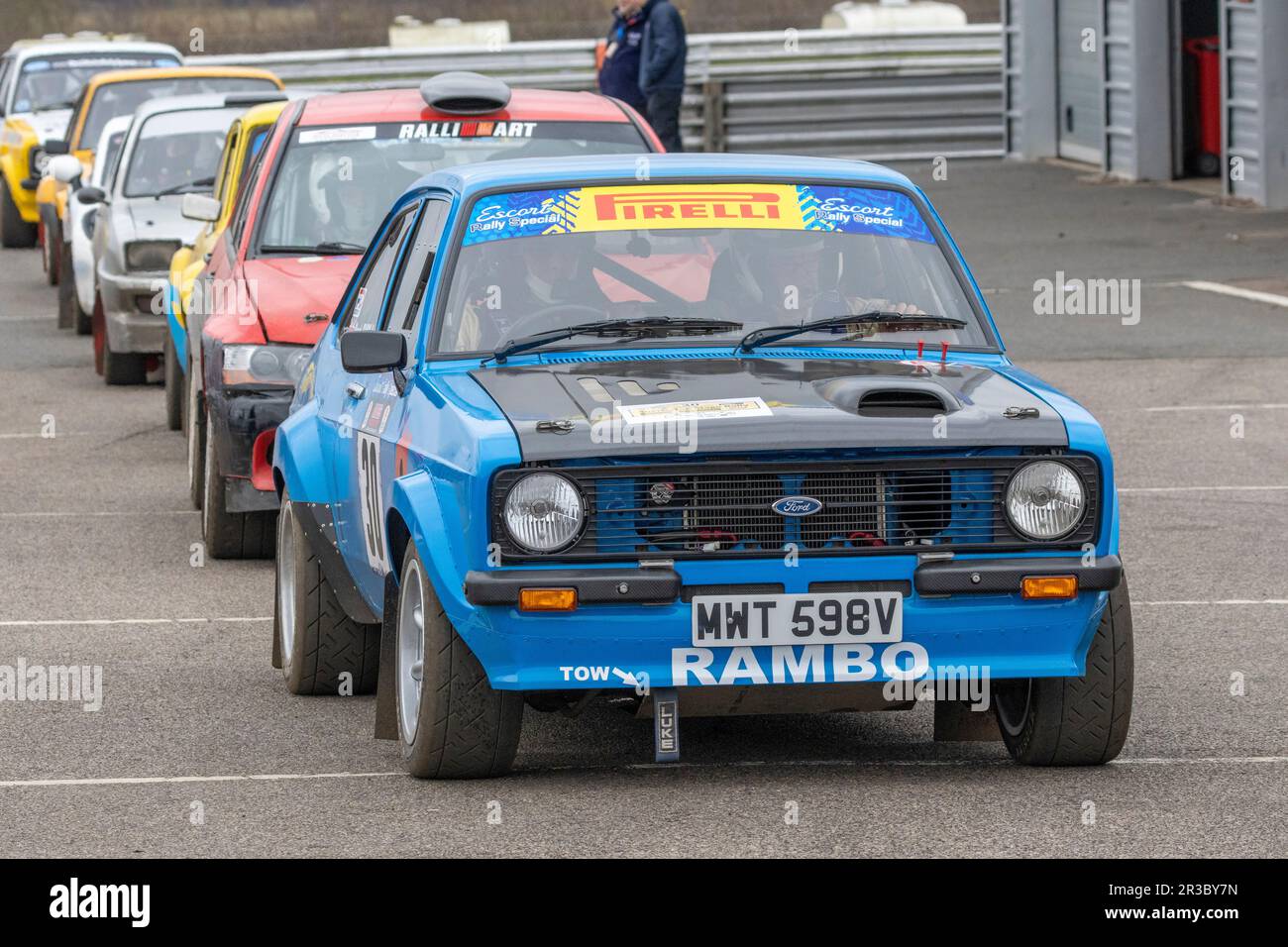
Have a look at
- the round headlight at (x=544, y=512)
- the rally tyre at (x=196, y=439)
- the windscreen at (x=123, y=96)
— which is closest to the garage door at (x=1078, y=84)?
the windscreen at (x=123, y=96)

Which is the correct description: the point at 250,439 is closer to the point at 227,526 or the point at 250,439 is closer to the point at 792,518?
the point at 227,526

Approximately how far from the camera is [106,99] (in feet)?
70.7

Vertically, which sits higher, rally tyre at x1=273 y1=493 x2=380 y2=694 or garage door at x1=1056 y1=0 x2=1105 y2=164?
garage door at x1=1056 y1=0 x2=1105 y2=164

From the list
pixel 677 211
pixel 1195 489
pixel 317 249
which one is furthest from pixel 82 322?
pixel 677 211

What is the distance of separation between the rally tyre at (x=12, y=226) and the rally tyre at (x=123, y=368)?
1138cm

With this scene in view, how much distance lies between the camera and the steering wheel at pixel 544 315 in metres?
6.77

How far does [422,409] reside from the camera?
21.0 ft

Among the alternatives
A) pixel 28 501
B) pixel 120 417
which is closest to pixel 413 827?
pixel 28 501

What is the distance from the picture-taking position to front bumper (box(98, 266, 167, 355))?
48.6 feet

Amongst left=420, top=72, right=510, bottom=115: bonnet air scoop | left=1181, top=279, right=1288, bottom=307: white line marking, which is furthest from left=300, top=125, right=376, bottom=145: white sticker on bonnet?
left=1181, top=279, right=1288, bottom=307: white line marking

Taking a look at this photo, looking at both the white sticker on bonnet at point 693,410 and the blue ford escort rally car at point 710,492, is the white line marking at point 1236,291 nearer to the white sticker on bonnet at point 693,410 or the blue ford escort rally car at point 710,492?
the blue ford escort rally car at point 710,492

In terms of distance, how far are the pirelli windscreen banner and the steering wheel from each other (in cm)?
25

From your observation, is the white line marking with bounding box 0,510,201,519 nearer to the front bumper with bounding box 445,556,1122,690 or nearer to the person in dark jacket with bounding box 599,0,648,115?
the front bumper with bounding box 445,556,1122,690

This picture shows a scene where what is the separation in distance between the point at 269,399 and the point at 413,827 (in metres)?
3.96
